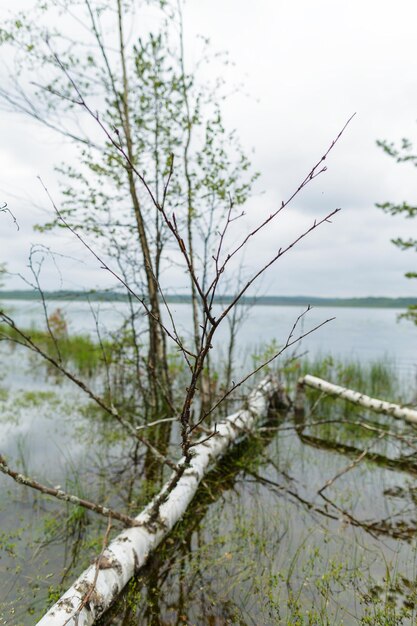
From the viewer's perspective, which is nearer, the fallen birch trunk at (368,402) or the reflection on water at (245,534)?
the reflection on water at (245,534)

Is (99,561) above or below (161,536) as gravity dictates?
above

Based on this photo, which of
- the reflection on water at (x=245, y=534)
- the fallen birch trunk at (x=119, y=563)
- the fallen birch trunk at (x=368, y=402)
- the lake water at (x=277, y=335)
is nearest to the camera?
the fallen birch trunk at (x=119, y=563)

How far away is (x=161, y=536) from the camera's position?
361cm

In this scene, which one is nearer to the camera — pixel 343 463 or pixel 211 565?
pixel 211 565

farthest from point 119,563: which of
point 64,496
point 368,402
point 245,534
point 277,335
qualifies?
point 277,335

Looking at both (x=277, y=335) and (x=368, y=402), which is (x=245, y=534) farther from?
(x=277, y=335)

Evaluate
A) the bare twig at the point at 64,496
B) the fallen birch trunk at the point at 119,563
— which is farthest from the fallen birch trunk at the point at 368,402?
the bare twig at the point at 64,496

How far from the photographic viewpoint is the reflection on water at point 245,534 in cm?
308

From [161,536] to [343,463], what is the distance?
3333 millimetres

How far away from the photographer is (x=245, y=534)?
13.1 ft

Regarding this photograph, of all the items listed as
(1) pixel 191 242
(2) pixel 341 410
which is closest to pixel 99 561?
(1) pixel 191 242

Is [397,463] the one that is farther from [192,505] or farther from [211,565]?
[211,565]

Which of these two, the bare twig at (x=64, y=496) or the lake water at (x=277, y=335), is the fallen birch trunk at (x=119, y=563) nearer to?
the bare twig at (x=64, y=496)

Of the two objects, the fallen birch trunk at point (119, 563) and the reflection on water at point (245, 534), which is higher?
the fallen birch trunk at point (119, 563)
